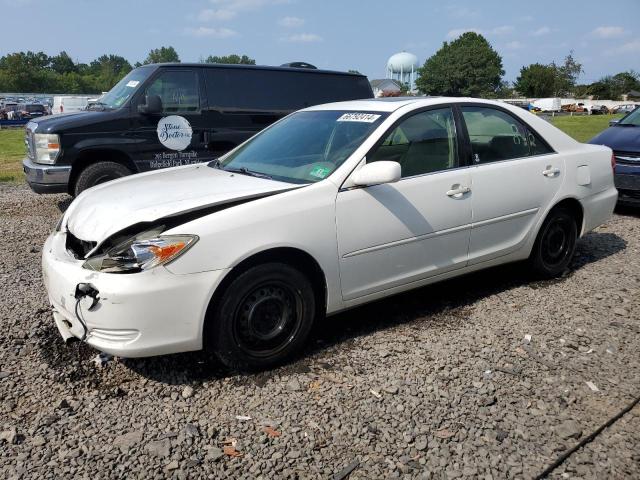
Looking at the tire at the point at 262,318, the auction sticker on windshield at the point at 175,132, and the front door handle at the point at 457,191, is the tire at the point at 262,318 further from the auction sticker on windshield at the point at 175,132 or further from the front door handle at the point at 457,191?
the auction sticker on windshield at the point at 175,132

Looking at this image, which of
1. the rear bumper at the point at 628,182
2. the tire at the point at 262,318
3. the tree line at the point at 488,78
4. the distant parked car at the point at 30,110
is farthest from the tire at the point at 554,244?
the tree line at the point at 488,78

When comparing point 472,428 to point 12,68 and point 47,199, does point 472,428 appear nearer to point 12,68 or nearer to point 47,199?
point 47,199

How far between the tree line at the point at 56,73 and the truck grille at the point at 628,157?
60.1m

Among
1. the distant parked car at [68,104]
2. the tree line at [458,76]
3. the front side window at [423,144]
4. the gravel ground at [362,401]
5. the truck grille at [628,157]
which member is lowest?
the gravel ground at [362,401]

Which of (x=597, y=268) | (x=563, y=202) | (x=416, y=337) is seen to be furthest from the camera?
(x=597, y=268)

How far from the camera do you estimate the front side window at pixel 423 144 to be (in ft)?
12.9

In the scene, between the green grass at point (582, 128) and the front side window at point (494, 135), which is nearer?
the front side window at point (494, 135)

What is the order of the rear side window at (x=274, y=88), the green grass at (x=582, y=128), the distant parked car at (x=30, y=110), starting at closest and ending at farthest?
the rear side window at (x=274, y=88) → the green grass at (x=582, y=128) → the distant parked car at (x=30, y=110)

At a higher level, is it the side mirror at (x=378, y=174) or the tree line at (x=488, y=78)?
the tree line at (x=488, y=78)

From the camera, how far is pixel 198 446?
2.71 metres

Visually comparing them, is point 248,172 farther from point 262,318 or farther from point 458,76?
point 458,76

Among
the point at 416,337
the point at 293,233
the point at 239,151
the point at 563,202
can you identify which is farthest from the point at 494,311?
the point at 239,151

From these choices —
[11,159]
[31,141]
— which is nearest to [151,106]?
[31,141]

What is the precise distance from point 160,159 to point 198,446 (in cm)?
556
